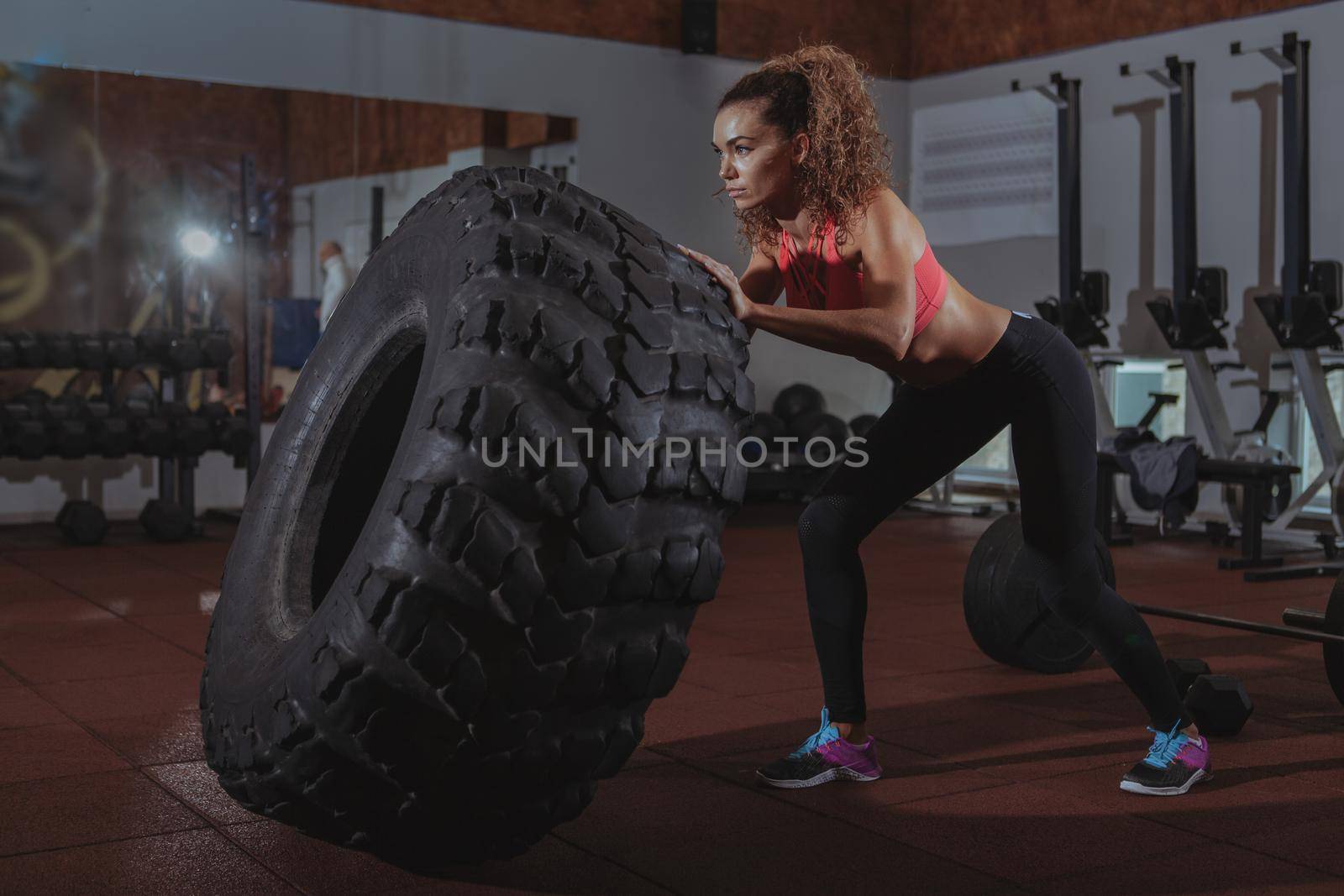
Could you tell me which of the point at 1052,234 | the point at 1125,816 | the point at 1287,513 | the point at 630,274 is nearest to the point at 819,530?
the point at 1125,816

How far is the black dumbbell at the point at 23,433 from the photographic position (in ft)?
18.4

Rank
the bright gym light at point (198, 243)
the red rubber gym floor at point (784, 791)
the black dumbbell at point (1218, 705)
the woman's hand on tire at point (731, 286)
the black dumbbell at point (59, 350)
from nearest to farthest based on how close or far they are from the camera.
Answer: the woman's hand on tire at point (731, 286) → the red rubber gym floor at point (784, 791) → the black dumbbell at point (1218, 705) → the black dumbbell at point (59, 350) → the bright gym light at point (198, 243)

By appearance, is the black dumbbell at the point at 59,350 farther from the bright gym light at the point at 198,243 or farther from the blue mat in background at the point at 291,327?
the blue mat in background at the point at 291,327

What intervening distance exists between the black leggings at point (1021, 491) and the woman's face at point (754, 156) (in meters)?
0.48

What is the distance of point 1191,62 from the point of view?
21.3 ft

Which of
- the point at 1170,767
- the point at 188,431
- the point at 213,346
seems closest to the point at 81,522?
the point at 188,431

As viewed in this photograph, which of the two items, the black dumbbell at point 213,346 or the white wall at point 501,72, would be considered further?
the white wall at point 501,72

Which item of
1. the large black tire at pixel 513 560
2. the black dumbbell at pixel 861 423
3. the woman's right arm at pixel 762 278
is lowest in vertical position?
the large black tire at pixel 513 560

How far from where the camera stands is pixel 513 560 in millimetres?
1450

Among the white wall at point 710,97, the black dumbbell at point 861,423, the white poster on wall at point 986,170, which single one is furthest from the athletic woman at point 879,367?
the white poster on wall at point 986,170

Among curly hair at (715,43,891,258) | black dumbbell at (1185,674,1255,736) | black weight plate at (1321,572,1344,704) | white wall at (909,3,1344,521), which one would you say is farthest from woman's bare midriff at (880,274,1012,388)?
white wall at (909,3,1344,521)

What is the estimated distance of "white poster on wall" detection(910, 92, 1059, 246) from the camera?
7.72 meters

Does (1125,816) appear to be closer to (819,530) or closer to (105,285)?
(819,530)

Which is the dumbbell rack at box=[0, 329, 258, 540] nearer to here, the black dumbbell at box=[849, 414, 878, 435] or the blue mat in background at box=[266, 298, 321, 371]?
the blue mat in background at box=[266, 298, 321, 371]
